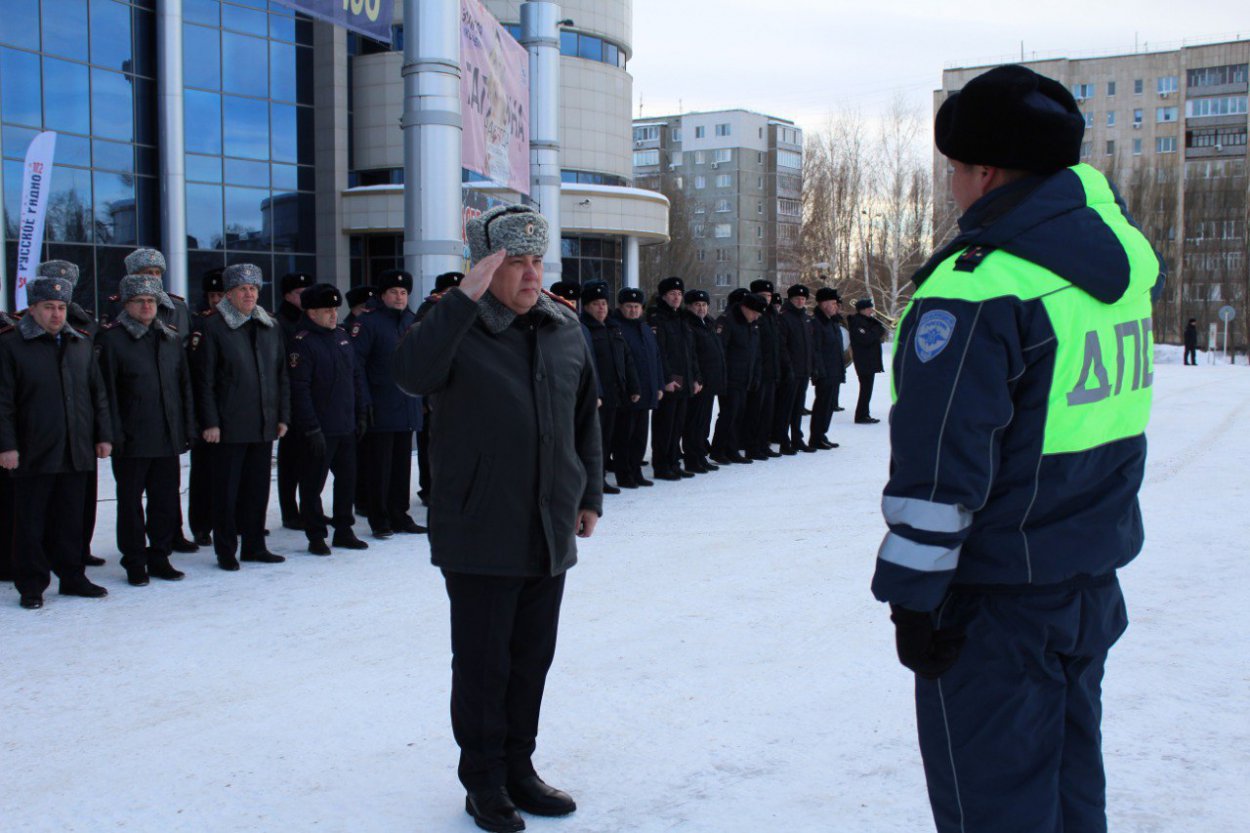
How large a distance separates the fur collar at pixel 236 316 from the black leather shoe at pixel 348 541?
1601mm

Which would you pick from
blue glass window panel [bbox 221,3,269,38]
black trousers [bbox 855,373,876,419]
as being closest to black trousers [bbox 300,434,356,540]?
black trousers [bbox 855,373,876,419]

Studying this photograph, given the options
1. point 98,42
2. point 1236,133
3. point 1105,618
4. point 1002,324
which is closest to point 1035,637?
point 1105,618

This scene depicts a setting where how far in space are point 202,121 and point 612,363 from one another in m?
21.4

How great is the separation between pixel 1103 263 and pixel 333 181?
1279 inches

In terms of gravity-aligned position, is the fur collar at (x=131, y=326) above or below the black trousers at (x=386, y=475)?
above

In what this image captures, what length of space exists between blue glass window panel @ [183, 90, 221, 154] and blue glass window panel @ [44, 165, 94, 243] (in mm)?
3166

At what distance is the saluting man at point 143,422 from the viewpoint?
23.8 feet

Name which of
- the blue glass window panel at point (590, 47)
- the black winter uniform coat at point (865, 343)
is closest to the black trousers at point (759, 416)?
the black winter uniform coat at point (865, 343)

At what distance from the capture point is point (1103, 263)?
2.47 meters

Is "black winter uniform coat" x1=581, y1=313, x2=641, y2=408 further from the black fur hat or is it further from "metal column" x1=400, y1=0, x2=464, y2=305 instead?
Result: the black fur hat

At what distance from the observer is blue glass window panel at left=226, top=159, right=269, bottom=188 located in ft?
97.0

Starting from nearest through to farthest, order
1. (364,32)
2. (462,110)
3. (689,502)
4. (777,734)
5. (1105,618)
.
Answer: (1105,618), (777,734), (689,502), (364,32), (462,110)

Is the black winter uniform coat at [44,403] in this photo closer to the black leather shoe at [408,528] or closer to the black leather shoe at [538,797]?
the black leather shoe at [408,528]

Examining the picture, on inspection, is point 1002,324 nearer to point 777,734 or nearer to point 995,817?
point 995,817
